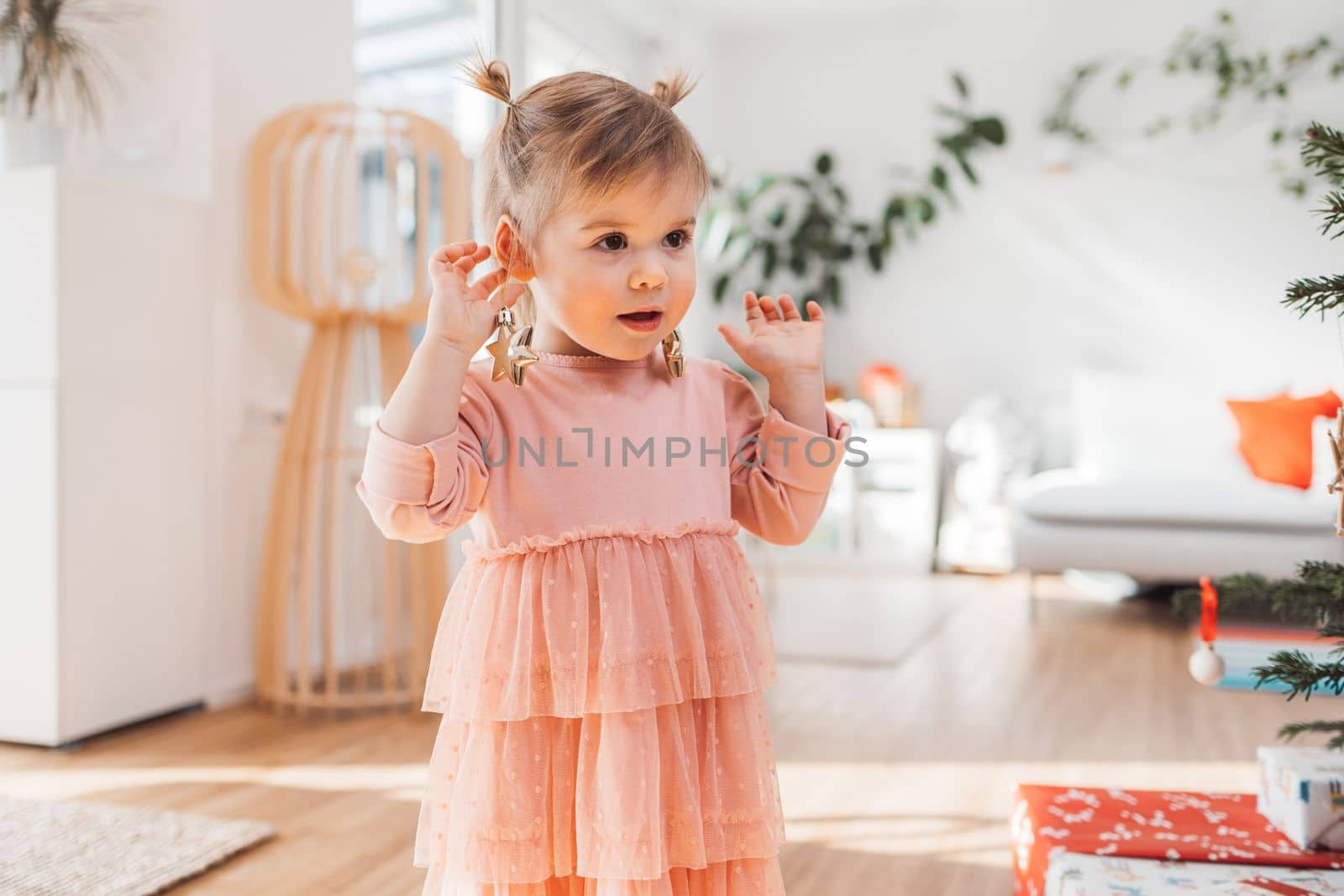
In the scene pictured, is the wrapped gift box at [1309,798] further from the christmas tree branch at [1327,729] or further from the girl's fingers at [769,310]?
the girl's fingers at [769,310]

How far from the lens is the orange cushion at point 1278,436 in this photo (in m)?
3.62

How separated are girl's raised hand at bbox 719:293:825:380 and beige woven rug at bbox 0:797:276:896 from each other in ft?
3.67

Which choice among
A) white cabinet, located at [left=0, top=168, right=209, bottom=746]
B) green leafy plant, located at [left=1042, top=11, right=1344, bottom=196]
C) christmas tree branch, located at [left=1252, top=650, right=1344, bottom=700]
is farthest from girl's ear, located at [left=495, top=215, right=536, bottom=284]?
green leafy plant, located at [left=1042, top=11, right=1344, bottom=196]

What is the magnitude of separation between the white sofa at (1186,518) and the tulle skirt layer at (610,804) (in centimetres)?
280

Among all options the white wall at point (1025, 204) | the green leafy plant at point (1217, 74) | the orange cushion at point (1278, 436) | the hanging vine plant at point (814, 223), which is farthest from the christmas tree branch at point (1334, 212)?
the hanging vine plant at point (814, 223)

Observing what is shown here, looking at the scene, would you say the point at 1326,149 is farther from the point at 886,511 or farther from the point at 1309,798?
the point at 886,511

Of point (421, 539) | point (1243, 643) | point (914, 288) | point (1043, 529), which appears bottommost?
point (1243, 643)

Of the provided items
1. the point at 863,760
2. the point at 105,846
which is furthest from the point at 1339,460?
the point at 105,846

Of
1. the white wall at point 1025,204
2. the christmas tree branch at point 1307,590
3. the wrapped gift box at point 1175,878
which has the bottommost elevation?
the wrapped gift box at point 1175,878

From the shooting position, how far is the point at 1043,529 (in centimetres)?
363

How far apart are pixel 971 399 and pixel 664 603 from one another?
4.51 metres

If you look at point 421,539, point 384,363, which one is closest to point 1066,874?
point 421,539

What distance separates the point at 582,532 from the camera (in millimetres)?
911

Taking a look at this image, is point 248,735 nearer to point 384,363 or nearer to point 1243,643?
point 384,363
